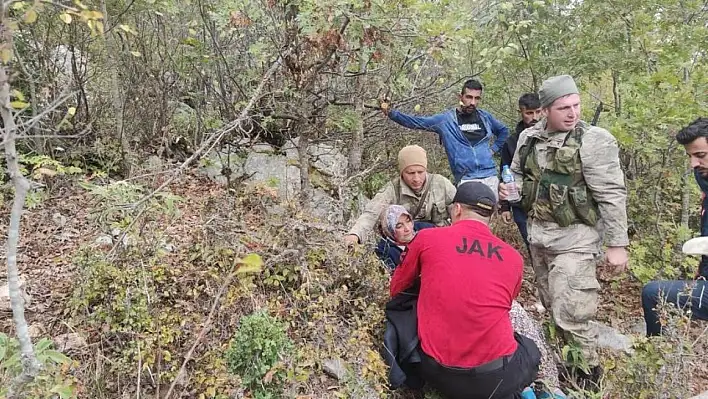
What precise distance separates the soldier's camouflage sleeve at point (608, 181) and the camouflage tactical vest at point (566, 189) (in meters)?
0.07

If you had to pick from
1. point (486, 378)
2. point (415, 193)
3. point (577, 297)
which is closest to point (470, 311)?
point (486, 378)

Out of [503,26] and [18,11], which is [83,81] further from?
[503,26]

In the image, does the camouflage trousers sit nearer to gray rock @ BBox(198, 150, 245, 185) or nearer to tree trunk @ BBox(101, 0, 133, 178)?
gray rock @ BBox(198, 150, 245, 185)

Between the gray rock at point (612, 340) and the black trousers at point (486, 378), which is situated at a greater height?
the black trousers at point (486, 378)

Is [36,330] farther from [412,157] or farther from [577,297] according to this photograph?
[577,297]

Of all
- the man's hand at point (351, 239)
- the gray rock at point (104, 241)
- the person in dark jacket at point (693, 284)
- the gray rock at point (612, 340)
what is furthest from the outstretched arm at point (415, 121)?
the gray rock at point (104, 241)

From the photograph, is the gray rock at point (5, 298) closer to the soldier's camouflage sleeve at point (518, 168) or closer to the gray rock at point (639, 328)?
the soldier's camouflage sleeve at point (518, 168)

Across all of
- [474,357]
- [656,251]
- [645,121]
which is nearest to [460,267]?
[474,357]

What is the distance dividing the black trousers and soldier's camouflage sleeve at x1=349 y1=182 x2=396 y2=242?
45.2 inches

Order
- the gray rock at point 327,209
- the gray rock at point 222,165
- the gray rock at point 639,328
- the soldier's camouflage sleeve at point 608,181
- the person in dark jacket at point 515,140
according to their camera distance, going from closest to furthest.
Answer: the soldier's camouflage sleeve at point 608,181, the gray rock at point 327,209, the person in dark jacket at point 515,140, the gray rock at point 639,328, the gray rock at point 222,165

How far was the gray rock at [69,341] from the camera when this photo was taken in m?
3.09

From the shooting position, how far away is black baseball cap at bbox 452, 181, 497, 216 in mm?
3080

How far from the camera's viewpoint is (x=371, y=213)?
405cm

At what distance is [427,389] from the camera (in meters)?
3.32
